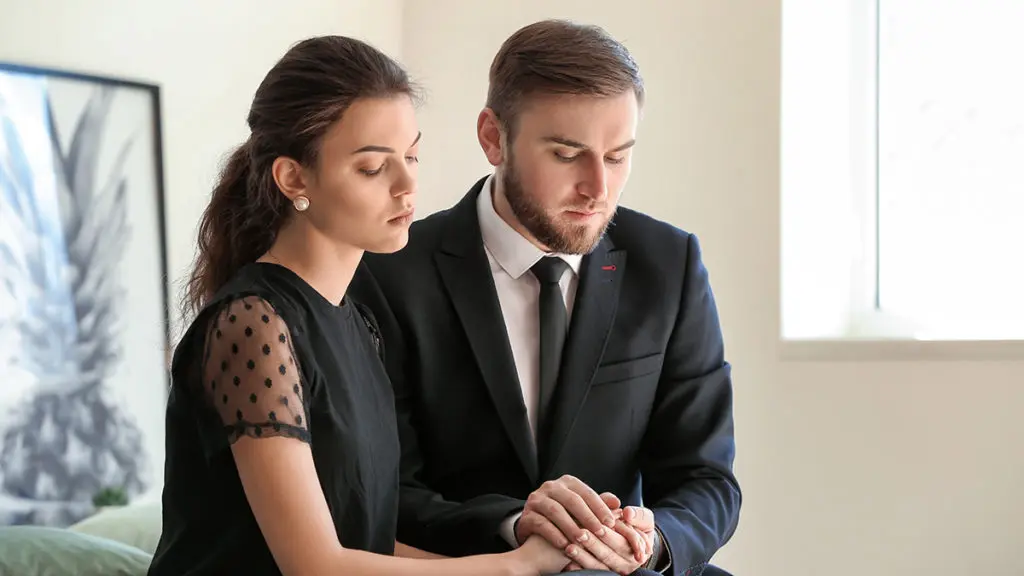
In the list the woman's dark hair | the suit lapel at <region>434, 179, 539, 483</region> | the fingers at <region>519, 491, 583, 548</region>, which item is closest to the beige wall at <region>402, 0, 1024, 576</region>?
the suit lapel at <region>434, 179, 539, 483</region>

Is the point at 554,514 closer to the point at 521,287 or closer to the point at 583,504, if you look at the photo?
the point at 583,504

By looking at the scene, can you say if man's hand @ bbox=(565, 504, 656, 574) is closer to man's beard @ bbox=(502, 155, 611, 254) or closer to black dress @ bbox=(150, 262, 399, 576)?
black dress @ bbox=(150, 262, 399, 576)

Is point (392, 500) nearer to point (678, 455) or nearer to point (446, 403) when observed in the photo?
point (446, 403)

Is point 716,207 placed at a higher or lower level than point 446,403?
higher

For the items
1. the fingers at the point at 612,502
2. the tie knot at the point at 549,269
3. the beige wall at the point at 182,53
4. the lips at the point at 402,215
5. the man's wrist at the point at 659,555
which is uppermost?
the beige wall at the point at 182,53

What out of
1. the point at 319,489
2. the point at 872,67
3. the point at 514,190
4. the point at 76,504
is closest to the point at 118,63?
the point at 76,504

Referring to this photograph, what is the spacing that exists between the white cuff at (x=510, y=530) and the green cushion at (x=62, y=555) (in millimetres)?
655

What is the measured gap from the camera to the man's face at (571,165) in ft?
6.11

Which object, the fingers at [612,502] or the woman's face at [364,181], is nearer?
the woman's face at [364,181]

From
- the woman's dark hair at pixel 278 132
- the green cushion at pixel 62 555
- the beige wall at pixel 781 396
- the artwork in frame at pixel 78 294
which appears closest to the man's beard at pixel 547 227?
the woman's dark hair at pixel 278 132

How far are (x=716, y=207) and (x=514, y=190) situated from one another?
4.64 feet

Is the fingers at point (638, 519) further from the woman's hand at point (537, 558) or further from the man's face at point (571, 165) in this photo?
the man's face at point (571, 165)

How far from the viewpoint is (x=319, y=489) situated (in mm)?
1427

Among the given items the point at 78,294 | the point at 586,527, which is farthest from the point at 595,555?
the point at 78,294
